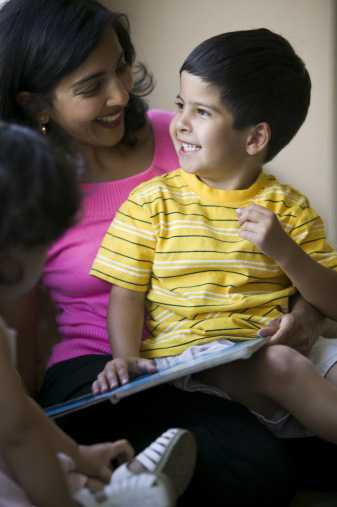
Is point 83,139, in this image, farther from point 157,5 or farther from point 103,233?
point 157,5

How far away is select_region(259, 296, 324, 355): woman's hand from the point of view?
144 centimetres

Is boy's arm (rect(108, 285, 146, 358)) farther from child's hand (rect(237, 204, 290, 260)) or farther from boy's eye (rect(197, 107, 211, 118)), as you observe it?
boy's eye (rect(197, 107, 211, 118))

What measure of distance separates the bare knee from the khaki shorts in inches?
2.8

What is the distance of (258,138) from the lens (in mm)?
1575

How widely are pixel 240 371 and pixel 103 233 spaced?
0.44 m

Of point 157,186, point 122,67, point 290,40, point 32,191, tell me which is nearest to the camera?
point 32,191

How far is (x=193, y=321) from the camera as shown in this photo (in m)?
1.49

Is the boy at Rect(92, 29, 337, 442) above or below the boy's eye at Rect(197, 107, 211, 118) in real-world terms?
below

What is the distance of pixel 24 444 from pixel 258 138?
0.80 metres

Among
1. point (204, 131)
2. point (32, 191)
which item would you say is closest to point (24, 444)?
point (32, 191)

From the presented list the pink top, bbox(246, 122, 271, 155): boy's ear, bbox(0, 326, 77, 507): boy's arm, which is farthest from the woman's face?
bbox(0, 326, 77, 507): boy's arm

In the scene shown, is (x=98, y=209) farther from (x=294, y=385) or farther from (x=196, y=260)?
(x=294, y=385)

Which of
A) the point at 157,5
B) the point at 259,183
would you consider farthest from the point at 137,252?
the point at 157,5

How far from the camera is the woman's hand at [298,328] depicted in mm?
1440
